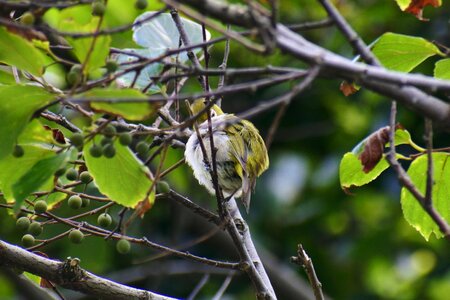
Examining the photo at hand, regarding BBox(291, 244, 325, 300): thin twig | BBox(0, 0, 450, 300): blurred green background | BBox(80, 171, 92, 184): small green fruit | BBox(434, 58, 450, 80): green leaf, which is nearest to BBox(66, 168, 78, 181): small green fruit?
BBox(80, 171, 92, 184): small green fruit

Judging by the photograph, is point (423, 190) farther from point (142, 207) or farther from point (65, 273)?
point (65, 273)

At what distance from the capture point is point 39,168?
5.89ft

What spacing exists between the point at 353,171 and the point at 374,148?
1.25ft

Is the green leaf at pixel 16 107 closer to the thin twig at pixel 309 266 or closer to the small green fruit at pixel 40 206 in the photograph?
the small green fruit at pixel 40 206

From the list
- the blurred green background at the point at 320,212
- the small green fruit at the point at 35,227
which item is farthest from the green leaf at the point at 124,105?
the blurred green background at the point at 320,212

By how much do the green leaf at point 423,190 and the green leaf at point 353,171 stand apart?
0.30ft

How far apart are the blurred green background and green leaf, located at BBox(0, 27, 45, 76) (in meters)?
3.82

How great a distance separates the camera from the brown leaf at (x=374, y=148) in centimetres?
201

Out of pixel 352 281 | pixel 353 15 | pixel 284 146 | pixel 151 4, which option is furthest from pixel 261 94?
pixel 151 4

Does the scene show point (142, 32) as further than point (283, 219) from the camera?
No

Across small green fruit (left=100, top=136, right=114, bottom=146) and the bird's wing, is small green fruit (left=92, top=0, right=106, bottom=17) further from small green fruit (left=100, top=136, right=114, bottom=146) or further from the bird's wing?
the bird's wing

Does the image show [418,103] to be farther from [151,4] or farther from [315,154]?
[315,154]

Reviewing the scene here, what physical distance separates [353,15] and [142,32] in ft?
14.1

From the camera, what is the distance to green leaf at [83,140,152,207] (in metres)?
1.97
